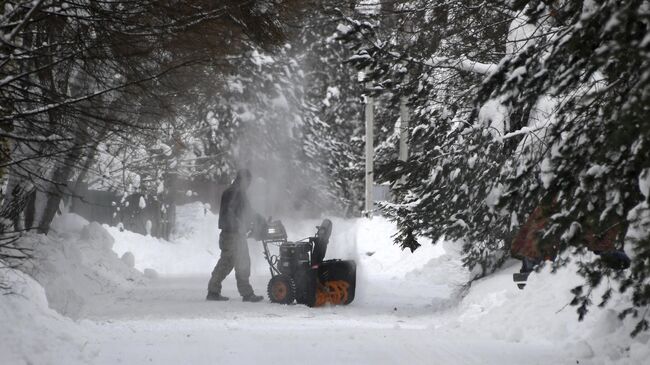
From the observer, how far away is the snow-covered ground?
7.64 meters

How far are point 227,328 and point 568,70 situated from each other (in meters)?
5.61

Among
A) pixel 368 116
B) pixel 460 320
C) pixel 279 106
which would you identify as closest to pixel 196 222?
pixel 279 106

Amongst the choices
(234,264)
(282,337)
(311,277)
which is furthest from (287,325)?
(234,264)

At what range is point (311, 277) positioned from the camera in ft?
42.5

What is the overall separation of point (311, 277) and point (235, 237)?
179cm

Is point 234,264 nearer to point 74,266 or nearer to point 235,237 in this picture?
point 235,237

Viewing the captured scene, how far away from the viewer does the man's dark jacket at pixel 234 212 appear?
14.2 metres

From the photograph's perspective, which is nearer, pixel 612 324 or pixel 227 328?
pixel 612 324

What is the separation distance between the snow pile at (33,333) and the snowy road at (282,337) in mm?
214

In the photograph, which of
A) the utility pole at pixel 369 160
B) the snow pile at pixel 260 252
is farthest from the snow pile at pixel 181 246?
the utility pole at pixel 369 160

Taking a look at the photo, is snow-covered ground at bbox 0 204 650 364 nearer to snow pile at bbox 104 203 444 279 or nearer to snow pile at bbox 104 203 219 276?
snow pile at bbox 104 203 444 279

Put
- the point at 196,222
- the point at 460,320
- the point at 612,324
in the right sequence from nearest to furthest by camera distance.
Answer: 1. the point at 612,324
2. the point at 460,320
3. the point at 196,222

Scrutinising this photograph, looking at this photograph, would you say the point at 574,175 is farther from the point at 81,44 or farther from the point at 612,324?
the point at 81,44

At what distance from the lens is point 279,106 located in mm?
38719
